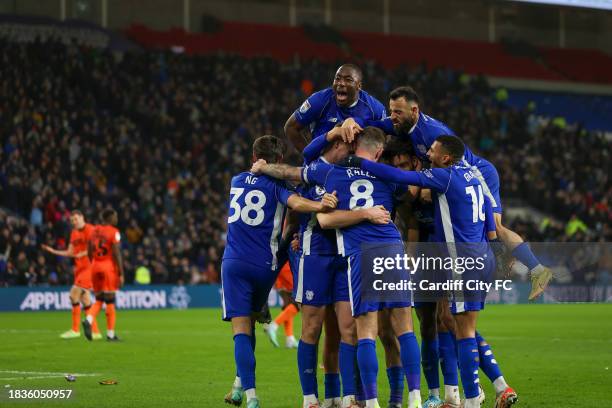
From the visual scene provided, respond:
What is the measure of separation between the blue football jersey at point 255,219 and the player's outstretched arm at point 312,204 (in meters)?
0.45

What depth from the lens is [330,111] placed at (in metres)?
11.2

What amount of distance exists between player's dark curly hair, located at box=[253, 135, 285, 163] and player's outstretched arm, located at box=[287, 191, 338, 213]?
2.20 feet

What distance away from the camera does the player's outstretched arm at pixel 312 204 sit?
31.7ft

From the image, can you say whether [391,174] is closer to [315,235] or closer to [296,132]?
[315,235]

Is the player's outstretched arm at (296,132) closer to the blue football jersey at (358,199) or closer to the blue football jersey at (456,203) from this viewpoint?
the blue football jersey at (358,199)

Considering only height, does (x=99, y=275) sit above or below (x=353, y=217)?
below

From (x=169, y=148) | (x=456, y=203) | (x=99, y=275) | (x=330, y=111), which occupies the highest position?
(x=169, y=148)

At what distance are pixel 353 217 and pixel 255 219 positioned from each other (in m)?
1.27

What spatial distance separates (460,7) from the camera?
5056 centimetres

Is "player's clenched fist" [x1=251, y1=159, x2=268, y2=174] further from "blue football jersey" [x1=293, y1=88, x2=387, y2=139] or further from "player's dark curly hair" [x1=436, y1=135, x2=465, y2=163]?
"player's dark curly hair" [x1=436, y1=135, x2=465, y2=163]

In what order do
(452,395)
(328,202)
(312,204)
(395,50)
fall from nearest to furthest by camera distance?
(328,202) → (312,204) → (452,395) → (395,50)

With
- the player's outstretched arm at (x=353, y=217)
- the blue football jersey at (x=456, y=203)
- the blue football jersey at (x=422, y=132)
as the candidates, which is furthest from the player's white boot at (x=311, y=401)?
the blue football jersey at (x=422, y=132)

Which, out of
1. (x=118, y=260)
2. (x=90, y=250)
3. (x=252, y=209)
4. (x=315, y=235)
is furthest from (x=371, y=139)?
(x=90, y=250)

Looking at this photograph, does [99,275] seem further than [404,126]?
Yes
